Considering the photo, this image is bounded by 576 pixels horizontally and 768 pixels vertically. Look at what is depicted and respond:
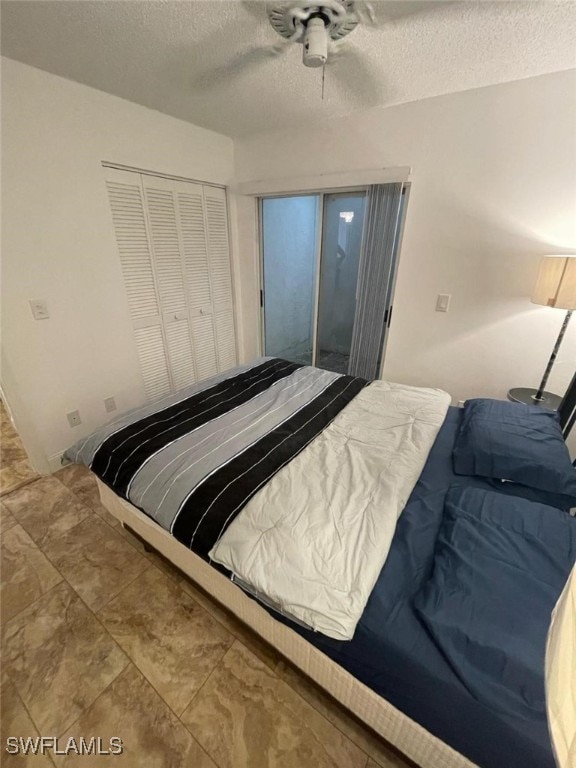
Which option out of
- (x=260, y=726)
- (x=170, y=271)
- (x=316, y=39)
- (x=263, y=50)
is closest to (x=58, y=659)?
(x=260, y=726)

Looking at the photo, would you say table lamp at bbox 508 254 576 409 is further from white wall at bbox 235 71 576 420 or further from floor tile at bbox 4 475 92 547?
floor tile at bbox 4 475 92 547

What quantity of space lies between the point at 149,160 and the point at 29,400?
1905 mm

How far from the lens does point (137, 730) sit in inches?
41.0

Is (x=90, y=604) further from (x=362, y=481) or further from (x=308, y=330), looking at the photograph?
(x=308, y=330)

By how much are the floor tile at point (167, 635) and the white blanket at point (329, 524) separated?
54 cm

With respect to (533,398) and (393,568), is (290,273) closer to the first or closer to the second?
(533,398)

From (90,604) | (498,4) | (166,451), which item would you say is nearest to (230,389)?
(166,451)

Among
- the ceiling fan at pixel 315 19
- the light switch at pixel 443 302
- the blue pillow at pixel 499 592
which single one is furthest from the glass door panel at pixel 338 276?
the blue pillow at pixel 499 592

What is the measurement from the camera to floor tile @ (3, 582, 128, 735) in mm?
1094

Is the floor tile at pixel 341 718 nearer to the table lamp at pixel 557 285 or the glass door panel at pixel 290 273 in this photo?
the table lamp at pixel 557 285

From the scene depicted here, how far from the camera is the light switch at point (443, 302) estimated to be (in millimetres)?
2244

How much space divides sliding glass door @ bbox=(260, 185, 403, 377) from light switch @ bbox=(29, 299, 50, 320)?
6.25 ft

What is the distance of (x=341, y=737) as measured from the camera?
1029 mm

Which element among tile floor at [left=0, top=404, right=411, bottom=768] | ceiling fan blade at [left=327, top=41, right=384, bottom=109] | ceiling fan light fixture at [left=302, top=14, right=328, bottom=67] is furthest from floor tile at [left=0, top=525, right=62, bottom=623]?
ceiling fan blade at [left=327, top=41, right=384, bottom=109]
